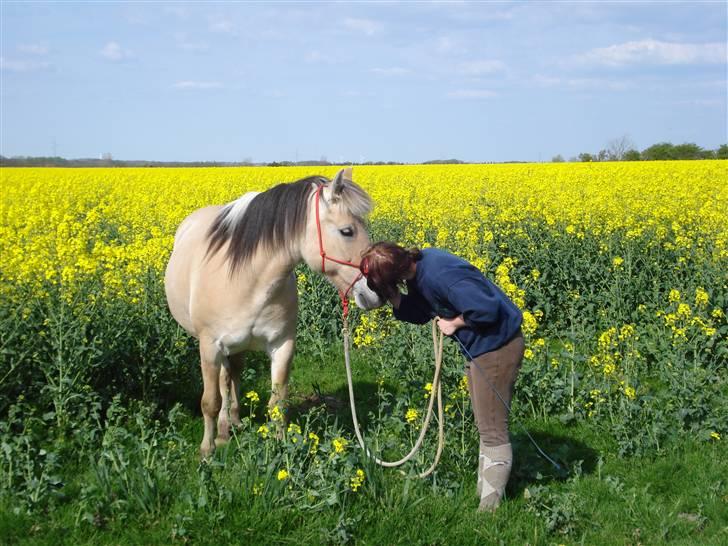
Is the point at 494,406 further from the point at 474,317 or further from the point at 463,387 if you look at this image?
the point at 463,387

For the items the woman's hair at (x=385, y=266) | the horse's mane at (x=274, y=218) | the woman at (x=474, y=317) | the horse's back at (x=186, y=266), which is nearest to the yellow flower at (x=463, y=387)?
the woman at (x=474, y=317)

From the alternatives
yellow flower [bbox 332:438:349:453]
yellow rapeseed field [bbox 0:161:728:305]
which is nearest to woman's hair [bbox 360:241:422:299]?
yellow flower [bbox 332:438:349:453]

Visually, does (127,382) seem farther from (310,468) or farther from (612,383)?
(612,383)

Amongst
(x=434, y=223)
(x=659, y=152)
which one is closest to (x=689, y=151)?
(x=659, y=152)

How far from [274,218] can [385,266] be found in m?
1.04

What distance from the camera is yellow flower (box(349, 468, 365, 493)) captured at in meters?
3.96

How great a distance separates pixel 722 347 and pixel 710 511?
109 inches

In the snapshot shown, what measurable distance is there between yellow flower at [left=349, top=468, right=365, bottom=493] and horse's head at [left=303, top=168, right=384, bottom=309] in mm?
975

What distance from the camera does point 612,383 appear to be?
6.00 metres

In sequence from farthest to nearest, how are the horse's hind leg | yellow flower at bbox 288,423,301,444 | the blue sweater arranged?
the horse's hind leg → yellow flower at bbox 288,423,301,444 → the blue sweater

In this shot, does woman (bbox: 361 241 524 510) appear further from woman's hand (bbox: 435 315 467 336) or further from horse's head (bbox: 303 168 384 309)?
horse's head (bbox: 303 168 384 309)

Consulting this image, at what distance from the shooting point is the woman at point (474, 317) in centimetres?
393

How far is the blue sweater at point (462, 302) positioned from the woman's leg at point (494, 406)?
0.25 ft

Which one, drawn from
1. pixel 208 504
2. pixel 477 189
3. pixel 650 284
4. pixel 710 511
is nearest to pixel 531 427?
pixel 710 511
